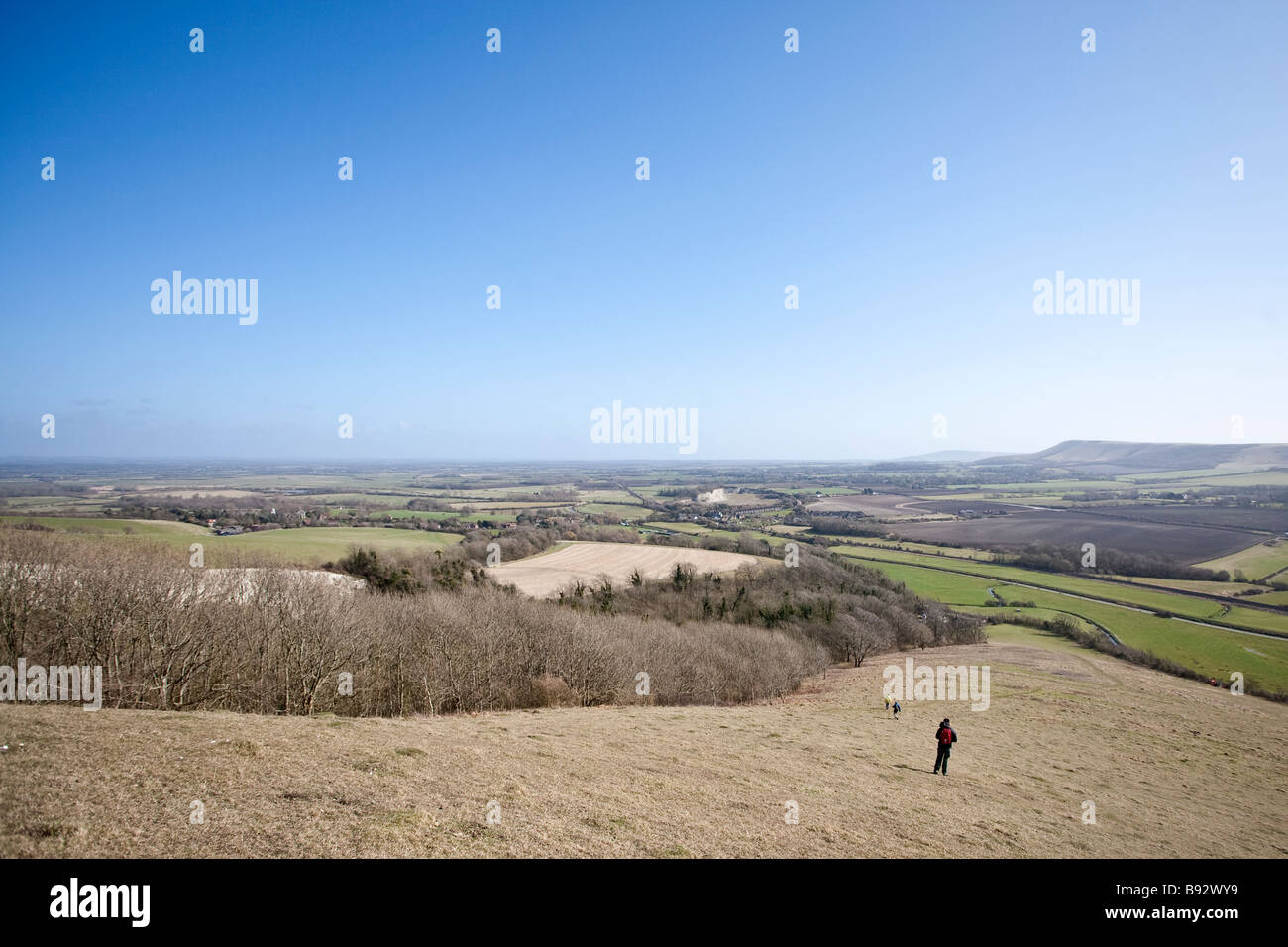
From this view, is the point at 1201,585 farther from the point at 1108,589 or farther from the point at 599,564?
the point at 599,564

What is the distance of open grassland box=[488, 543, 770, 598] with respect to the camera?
64250 millimetres

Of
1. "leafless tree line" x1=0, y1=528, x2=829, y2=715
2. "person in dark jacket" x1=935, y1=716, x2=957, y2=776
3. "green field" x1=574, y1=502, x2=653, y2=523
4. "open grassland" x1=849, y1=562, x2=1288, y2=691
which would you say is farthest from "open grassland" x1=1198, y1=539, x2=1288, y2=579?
"green field" x1=574, y1=502, x2=653, y2=523

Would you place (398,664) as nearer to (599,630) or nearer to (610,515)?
(599,630)

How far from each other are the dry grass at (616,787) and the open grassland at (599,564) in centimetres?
3556

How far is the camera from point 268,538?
217 feet

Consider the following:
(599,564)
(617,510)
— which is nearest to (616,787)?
(599,564)

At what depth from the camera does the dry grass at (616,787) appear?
9953mm

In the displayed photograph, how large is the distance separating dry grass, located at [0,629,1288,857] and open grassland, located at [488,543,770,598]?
35565 millimetres

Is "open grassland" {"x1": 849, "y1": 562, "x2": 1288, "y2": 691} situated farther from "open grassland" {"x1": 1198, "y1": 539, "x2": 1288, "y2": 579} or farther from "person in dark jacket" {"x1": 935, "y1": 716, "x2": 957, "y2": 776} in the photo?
"person in dark jacket" {"x1": 935, "y1": 716, "x2": 957, "y2": 776}

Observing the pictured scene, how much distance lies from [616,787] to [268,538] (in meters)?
70.3

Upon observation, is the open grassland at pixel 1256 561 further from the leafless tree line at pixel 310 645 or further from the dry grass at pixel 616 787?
the leafless tree line at pixel 310 645

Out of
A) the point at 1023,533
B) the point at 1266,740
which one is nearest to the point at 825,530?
the point at 1023,533

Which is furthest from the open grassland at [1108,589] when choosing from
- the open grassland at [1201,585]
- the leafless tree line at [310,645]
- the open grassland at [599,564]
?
the leafless tree line at [310,645]
